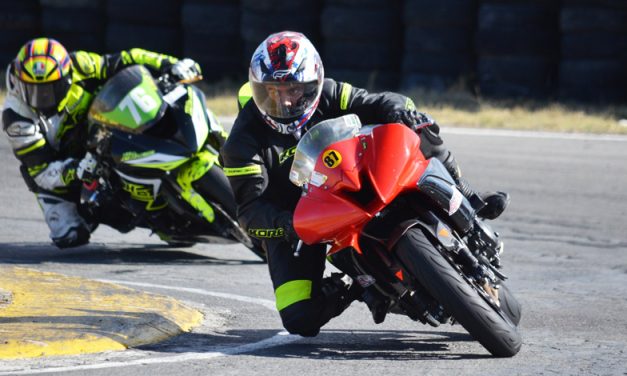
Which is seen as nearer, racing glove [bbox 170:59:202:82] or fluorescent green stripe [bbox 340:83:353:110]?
→ fluorescent green stripe [bbox 340:83:353:110]

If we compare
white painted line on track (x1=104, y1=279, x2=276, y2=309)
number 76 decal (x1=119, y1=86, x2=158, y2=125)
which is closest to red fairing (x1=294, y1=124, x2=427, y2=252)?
white painted line on track (x1=104, y1=279, x2=276, y2=309)

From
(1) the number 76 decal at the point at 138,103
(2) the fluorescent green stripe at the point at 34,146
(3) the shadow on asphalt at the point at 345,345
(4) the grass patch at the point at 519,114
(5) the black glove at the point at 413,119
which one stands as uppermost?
(5) the black glove at the point at 413,119

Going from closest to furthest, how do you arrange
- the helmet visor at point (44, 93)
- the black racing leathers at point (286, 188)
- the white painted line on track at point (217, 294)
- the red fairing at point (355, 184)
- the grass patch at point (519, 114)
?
the red fairing at point (355, 184) → the black racing leathers at point (286, 188) → the white painted line on track at point (217, 294) → the helmet visor at point (44, 93) → the grass patch at point (519, 114)

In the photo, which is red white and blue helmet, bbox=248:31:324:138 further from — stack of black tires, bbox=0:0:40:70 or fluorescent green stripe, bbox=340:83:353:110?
stack of black tires, bbox=0:0:40:70

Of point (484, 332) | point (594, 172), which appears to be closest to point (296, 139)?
point (484, 332)

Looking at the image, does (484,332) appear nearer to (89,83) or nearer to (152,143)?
(152,143)

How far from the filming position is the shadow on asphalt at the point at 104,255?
8.42m

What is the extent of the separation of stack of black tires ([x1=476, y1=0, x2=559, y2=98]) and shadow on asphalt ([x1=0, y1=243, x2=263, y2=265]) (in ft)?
19.6

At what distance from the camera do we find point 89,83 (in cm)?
894

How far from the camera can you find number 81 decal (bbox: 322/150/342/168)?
491cm

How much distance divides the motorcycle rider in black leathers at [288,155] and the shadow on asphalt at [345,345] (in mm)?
171

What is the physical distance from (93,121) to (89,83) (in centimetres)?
65

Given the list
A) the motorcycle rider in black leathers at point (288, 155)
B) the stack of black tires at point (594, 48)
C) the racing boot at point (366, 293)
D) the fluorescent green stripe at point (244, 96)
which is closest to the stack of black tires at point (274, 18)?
the stack of black tires at point (594, 48)

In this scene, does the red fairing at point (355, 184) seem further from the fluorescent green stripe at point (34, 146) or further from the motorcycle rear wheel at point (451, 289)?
the fluorescent green stripe at point (34, 146)
